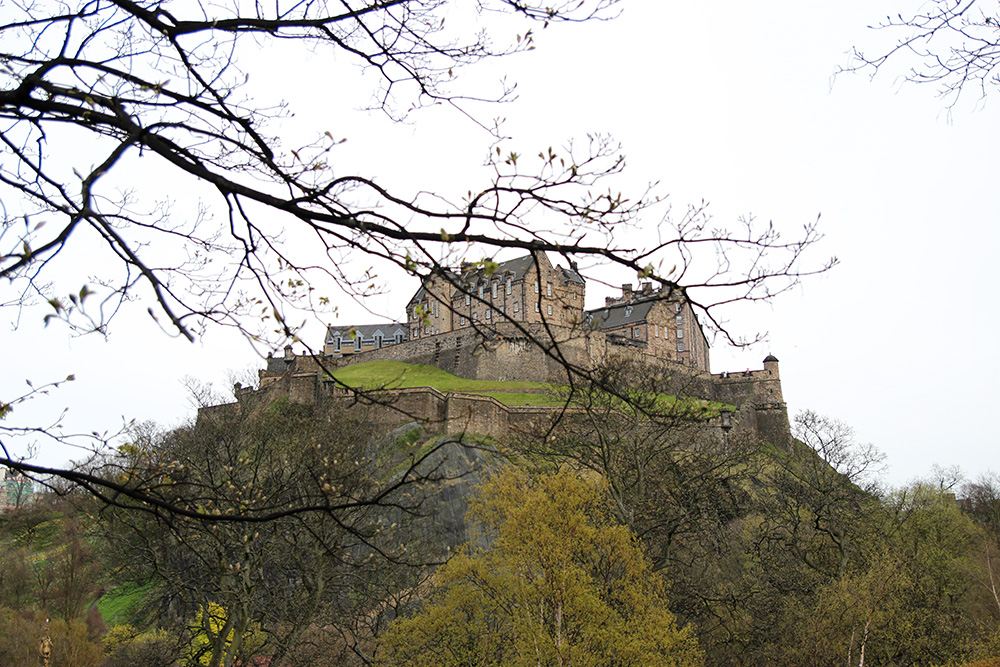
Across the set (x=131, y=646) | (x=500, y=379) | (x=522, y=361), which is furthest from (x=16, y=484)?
(x=522, y=361)

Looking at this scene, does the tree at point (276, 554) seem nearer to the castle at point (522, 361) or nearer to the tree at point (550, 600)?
the tree at point (550, 600)

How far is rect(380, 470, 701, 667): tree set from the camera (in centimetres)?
1569

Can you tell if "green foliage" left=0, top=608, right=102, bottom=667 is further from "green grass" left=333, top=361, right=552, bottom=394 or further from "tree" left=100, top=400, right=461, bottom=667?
"green grass" left=333, top=361, right=552, bottom=394

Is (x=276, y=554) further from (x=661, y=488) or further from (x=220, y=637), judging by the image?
(x=661, y=488)

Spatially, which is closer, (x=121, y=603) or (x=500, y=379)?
(x=121, y=603)

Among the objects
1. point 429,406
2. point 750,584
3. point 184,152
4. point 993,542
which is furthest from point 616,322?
point 184,152

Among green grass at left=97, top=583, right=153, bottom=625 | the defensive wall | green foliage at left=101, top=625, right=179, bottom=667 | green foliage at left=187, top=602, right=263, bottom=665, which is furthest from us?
the defensive wall

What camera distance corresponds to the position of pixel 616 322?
5762 cm

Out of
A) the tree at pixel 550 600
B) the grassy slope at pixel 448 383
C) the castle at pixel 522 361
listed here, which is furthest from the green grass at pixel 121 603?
the tree at pixel 550 600

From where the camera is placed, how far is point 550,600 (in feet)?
53.9

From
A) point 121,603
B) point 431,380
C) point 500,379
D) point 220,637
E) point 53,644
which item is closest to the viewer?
point 220,637

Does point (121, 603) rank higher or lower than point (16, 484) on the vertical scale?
lower

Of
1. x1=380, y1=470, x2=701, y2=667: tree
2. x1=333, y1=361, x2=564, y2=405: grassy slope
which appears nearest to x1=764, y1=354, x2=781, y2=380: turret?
x1=333, y1=361, x2=564, y2=405: grassy slope

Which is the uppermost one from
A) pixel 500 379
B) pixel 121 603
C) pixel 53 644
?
pixel 500 379
